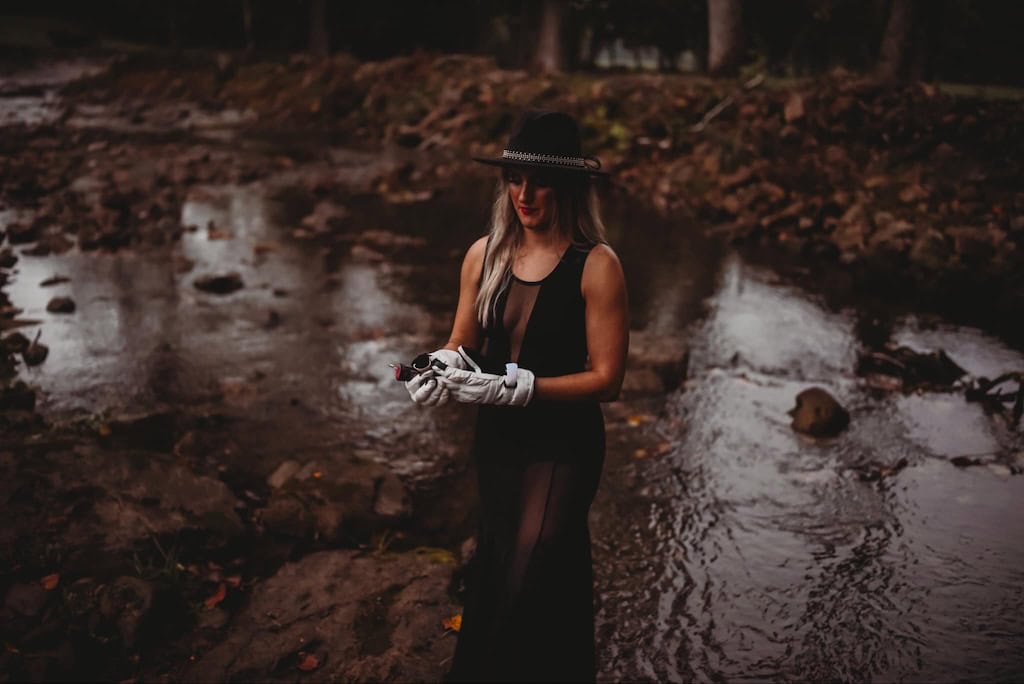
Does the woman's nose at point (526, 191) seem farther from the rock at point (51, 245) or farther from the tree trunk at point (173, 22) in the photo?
the tree trunk at point (173, 22)

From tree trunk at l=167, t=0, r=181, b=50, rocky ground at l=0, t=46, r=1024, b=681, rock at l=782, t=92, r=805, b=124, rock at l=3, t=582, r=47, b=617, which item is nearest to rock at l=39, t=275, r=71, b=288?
rocky ground at l=0, t=46, r=1024, b=681

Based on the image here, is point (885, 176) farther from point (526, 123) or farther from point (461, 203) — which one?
point (526, 123)

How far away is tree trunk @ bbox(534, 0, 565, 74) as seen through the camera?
99.5 ft

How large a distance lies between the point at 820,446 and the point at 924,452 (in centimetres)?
82

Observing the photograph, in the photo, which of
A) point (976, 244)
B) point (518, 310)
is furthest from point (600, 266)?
point (976, 244)

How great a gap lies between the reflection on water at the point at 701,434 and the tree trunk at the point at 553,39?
1897 cm

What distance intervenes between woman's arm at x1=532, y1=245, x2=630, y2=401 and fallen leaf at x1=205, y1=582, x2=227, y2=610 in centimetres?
286

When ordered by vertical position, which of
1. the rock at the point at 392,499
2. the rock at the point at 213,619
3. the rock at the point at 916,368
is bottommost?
the rock at the point at 213,619

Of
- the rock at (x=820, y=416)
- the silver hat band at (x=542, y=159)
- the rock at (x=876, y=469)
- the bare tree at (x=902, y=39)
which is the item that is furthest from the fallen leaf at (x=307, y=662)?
the bare tree at (x=902, y=39)

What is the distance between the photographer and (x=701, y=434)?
716cm

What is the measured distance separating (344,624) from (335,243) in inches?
387

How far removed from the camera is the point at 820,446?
273 inches

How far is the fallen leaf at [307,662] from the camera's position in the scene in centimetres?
427

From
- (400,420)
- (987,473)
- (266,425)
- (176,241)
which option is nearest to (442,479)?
(400,420)
